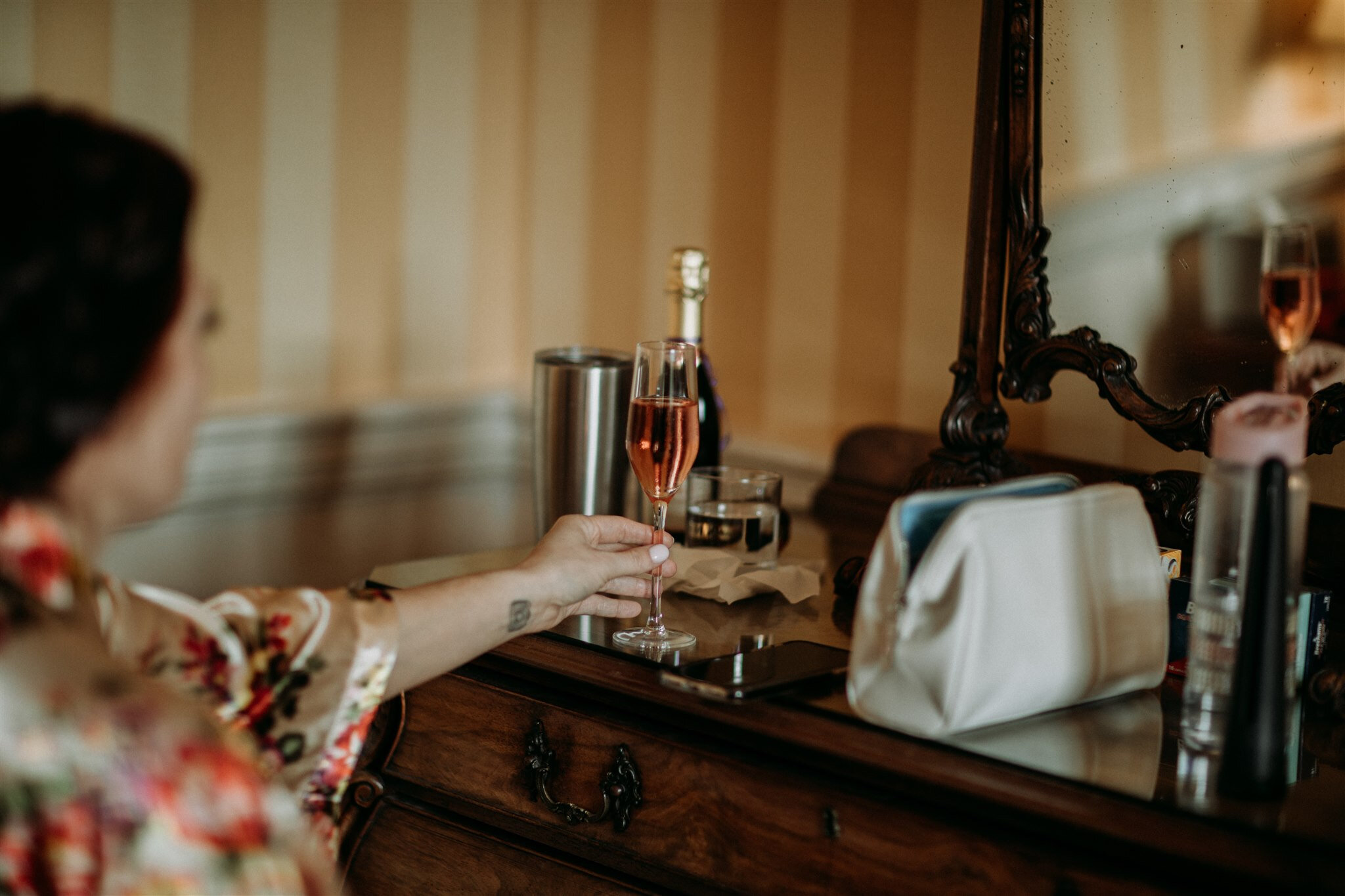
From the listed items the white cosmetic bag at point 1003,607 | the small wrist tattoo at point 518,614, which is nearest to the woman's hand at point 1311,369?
the white cosmetic bag at point 1003,607

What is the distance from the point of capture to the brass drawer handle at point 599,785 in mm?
1143

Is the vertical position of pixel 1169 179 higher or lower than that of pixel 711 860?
higher

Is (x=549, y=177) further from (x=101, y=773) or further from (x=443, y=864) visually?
(x=101, y=773)

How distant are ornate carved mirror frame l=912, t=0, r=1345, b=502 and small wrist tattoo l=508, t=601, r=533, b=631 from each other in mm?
457

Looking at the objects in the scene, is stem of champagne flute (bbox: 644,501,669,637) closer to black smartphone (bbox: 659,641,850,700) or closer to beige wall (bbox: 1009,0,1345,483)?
black smartphone (bbox: 659,641,850,700)

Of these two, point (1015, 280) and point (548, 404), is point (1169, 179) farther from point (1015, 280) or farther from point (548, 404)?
point (548, 404)

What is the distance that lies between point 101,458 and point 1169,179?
0.99m

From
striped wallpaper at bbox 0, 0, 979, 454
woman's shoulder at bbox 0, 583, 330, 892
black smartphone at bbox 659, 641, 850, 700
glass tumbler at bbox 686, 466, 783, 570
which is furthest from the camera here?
striped wallpaper at bbox 0, 0, 979, 454

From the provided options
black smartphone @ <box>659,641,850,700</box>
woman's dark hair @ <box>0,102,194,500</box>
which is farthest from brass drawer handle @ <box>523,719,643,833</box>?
woman's dark hair @ <box>0,102,194,500</box>

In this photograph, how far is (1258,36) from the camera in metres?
1.21

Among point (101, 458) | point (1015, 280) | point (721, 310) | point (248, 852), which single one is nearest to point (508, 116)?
point (721, 310)

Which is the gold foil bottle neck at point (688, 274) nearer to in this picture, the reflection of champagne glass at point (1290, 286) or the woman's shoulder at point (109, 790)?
the reflection of champagne glass at point (1290, 286)

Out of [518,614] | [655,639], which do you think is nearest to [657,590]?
[655,639]

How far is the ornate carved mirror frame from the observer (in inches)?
50.8
